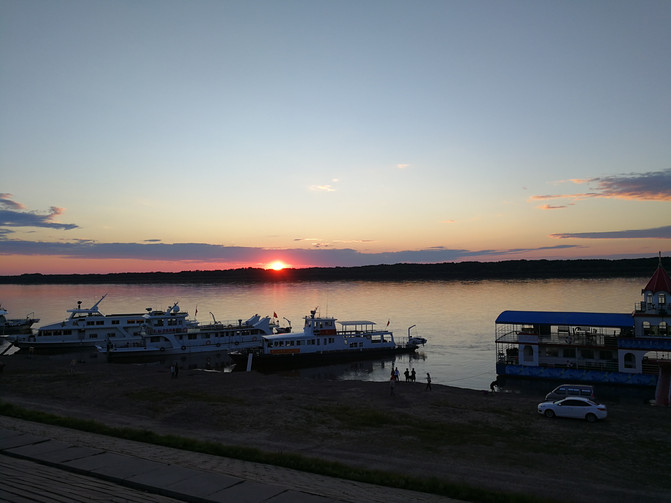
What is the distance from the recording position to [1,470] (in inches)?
596

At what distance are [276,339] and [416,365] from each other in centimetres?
1912

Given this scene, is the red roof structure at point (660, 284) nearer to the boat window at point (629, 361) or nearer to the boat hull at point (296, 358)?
the boat window at point (629, 361)

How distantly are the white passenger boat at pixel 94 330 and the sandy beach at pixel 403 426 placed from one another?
81.7 feet

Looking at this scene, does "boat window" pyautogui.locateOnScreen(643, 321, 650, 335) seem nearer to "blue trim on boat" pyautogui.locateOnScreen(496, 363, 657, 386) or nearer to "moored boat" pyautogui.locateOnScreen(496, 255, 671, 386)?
"moored boat" pyautogui.locateOnScreen(496, 255, 671, 386)

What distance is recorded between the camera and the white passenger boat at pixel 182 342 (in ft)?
234

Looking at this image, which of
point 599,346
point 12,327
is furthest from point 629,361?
point 12,327

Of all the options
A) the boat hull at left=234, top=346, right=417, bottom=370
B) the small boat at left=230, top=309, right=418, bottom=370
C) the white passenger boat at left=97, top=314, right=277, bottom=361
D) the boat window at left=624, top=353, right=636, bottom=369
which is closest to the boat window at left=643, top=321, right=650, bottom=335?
the boat window at left=624, top=353, right=636, bottom=369

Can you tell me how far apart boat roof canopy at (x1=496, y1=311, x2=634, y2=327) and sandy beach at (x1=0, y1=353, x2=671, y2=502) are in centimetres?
1049

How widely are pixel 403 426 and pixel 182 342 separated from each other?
5173 centimetres

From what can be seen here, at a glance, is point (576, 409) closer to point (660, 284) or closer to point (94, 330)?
point (660, 284)

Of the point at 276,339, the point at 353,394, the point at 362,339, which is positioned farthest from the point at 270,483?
the point at 362,339

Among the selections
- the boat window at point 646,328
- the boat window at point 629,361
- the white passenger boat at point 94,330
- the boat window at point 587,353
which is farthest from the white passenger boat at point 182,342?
the boat window at point 646,328

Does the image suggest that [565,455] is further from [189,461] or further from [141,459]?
[141,459]

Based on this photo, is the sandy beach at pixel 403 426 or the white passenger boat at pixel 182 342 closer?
the sandy beach at pixel 403 426
